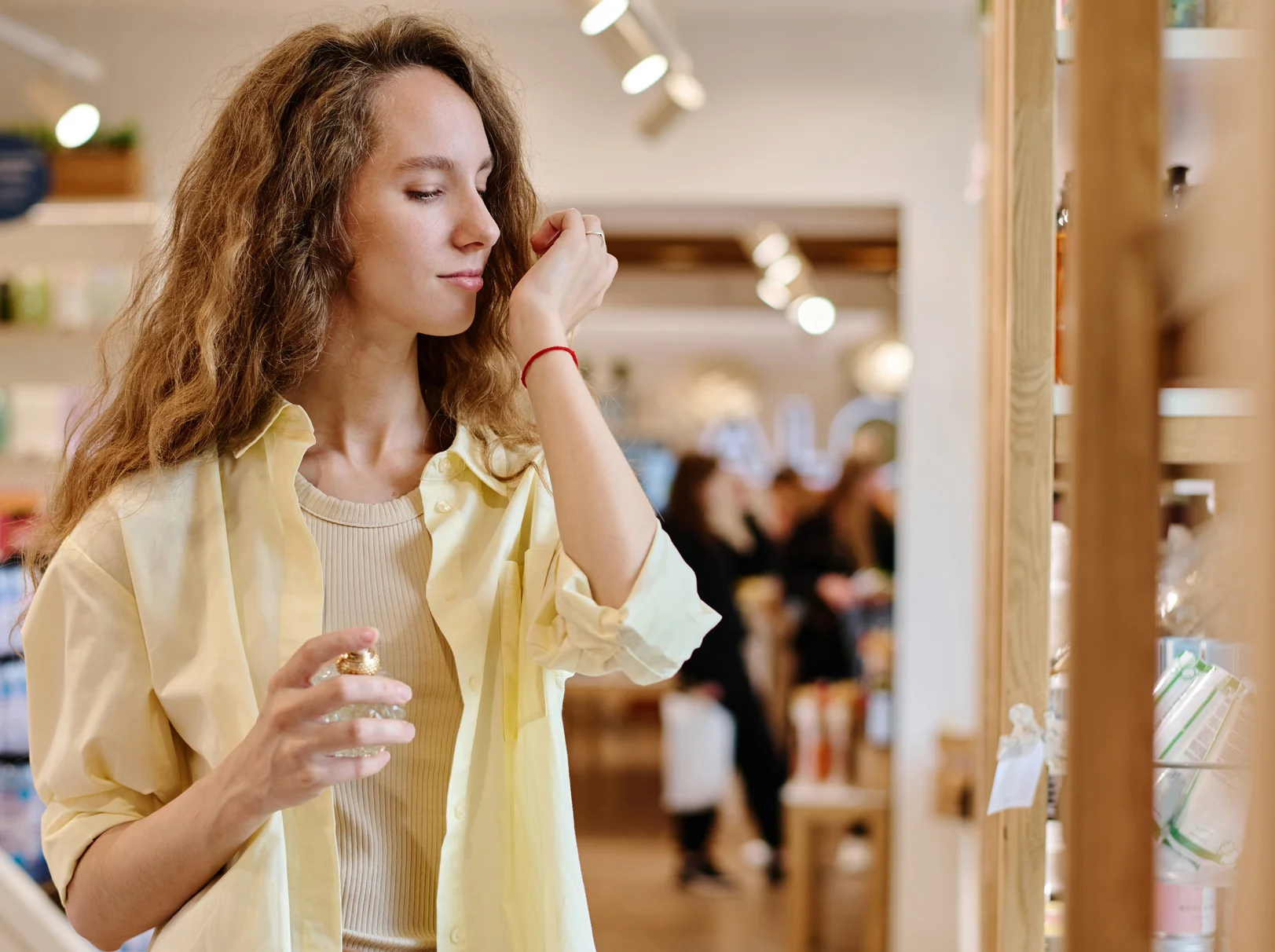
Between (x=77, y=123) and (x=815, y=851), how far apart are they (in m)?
3.63

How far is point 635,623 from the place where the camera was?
3.56 ft

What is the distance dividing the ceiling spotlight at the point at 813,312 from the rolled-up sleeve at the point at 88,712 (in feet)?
23.3

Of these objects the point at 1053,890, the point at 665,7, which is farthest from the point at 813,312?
the point at 1053,890

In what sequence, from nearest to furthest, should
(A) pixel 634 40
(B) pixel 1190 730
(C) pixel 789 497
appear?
(B) pixel 1190 730
(A) pixel 634 40
(C) pixel 789 497

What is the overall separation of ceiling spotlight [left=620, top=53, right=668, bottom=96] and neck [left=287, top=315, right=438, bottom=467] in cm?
219

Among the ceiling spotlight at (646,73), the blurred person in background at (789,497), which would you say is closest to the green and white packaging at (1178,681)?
the ceiling spotlight at (646,73)

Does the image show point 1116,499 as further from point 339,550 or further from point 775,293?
point 775,293

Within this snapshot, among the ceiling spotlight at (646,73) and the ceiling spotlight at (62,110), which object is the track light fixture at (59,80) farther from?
the ceiling spotlight at (646,73)

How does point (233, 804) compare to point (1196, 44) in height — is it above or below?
below

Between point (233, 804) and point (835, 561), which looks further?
point (835, 561)

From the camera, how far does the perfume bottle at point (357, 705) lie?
3.25ft

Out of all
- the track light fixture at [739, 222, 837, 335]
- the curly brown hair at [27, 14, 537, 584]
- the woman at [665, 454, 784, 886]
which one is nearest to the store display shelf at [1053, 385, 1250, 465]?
the curly brown hair at [27, 14, 537, 584]

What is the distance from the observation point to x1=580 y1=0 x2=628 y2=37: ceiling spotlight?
298cm

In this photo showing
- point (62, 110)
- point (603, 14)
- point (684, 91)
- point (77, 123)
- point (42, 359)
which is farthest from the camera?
point (42, 359)
